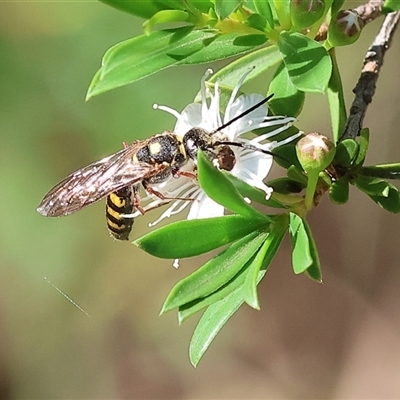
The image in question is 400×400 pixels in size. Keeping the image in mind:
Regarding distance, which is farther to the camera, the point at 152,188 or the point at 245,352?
the point at 245,352

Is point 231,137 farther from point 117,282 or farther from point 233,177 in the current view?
point 117,282

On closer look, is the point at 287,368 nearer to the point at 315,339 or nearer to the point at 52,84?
the point at 315,339

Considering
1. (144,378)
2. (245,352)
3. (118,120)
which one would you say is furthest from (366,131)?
(144,378)

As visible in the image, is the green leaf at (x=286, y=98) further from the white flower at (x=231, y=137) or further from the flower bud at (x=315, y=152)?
the flower bud at (x=315, y=152)

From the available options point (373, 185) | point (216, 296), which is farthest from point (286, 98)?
point (216, 296)

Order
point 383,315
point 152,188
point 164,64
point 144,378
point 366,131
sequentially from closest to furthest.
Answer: point 164,64
point 366,131
point 152,188
point 383,315
point 144,378

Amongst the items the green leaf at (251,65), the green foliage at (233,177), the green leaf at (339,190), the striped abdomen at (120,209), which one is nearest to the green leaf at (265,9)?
the green foliage at (233,177)
